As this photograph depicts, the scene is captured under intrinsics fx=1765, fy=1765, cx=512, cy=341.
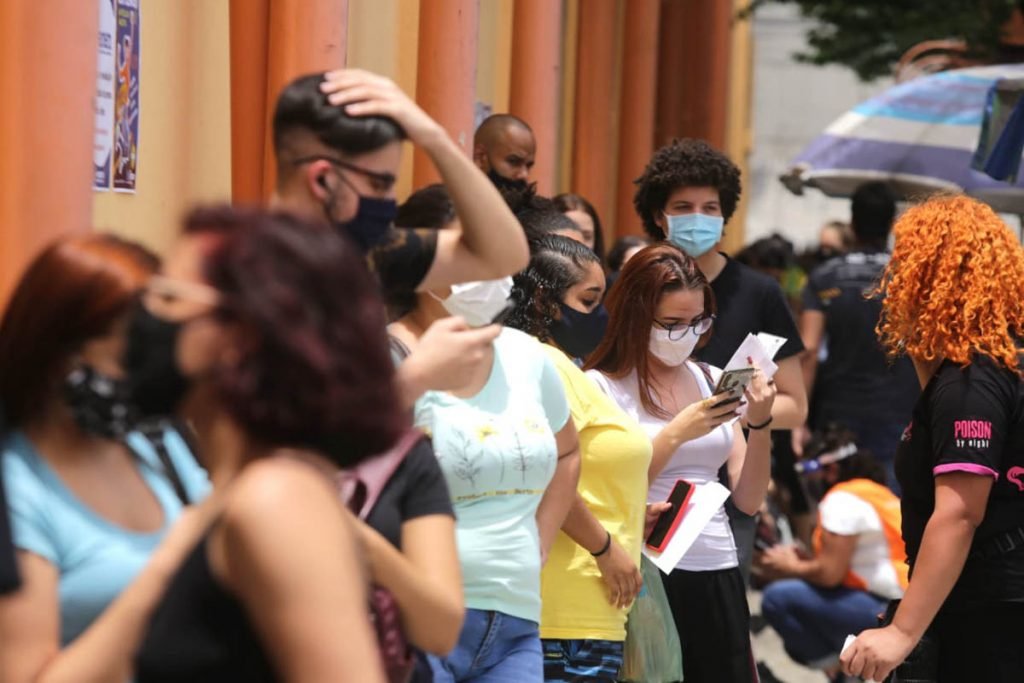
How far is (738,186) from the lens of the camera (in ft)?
20.7

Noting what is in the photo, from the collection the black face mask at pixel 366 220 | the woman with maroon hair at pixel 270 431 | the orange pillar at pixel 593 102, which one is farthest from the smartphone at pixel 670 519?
the orange pillar at pixel 593 102

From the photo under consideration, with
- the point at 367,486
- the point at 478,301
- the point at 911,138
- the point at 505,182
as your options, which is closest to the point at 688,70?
the point at 911,138

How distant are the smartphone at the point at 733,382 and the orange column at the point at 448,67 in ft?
7.45

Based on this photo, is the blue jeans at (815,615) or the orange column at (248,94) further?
the blue jeans at (815,615)

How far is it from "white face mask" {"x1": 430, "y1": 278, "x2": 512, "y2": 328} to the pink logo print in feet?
4.91

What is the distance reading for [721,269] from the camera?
6.05 metres

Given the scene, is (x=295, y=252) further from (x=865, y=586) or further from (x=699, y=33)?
(x=699, y=33)

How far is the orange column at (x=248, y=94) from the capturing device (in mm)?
5879

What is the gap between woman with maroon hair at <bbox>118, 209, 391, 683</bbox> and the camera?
2.00 meters

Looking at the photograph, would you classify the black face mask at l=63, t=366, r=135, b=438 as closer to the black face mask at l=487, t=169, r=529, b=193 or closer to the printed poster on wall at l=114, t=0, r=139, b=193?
the printed poster on wall at l=114, t=0, r=139, b=193

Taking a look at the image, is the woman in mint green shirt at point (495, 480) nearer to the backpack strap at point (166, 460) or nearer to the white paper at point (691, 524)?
the backpack strap at point (166, 460)

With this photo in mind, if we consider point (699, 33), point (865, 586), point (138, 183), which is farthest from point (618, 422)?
point (699, 33)

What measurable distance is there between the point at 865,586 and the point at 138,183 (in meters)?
3.52

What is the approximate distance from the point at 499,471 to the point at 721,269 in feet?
8.46
